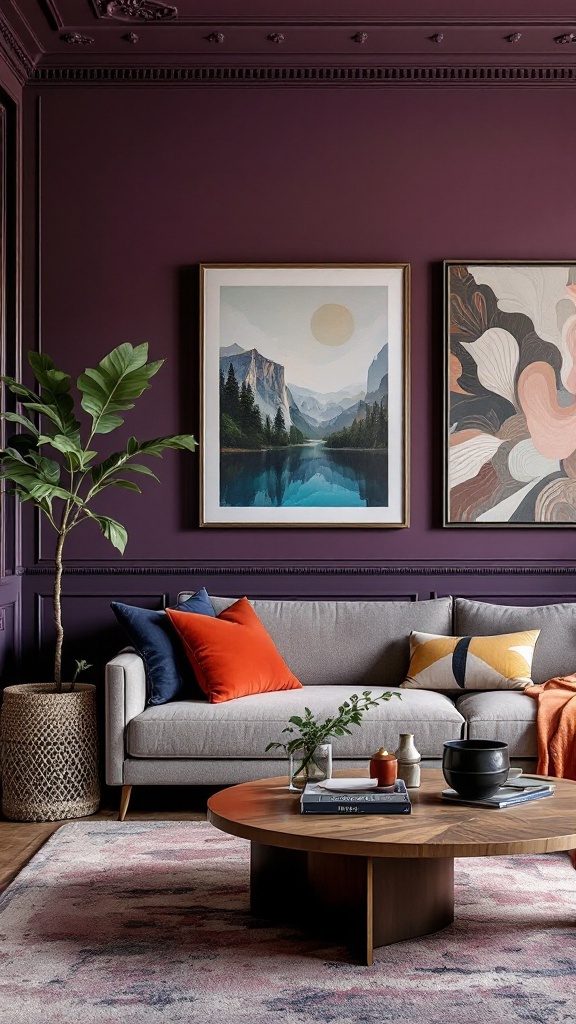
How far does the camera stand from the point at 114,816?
160 inches

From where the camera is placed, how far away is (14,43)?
452cm

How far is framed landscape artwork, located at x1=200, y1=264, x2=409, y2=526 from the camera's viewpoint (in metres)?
4.79

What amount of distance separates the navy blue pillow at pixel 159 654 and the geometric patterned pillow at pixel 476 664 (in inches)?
36.9

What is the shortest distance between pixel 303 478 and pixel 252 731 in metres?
1.38

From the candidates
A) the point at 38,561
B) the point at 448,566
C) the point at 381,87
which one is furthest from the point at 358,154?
the point at 38,561

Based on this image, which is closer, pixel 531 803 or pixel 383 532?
pixel 531 803

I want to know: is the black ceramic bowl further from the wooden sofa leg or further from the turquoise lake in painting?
the turquoise lake in painting

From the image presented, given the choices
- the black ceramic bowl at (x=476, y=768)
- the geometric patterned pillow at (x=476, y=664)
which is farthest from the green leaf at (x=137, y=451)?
the black ceramic bowl at (x=476, y=768)

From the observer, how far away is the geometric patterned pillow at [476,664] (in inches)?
166

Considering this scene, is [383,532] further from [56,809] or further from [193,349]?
[56,809]

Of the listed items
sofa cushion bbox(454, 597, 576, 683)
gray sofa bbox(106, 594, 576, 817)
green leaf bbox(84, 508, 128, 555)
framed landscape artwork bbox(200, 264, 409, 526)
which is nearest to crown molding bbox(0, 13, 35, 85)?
framed landscape artwork bbox(200, 264, 409, 526)

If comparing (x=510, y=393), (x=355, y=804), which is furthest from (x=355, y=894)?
(x=510, y=393)

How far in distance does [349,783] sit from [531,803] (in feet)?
1.61

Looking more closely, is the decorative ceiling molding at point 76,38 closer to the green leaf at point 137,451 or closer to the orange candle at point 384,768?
the green leaf at point 137,451
